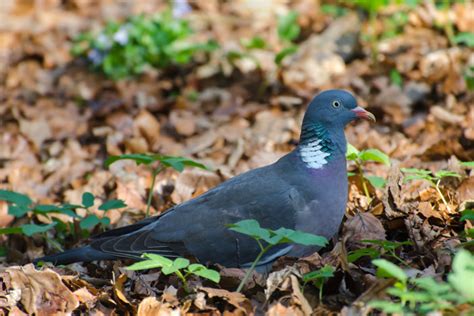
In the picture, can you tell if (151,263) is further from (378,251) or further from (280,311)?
(378,251)

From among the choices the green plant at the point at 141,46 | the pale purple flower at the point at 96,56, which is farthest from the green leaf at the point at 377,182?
the pale purple flower at the point at 96,56

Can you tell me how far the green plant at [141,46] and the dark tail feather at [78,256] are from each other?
147 inches

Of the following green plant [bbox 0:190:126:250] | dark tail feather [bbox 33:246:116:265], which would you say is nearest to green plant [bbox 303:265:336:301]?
dark tail feather [bbox 33:246:116:265]

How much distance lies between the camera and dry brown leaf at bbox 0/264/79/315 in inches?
153

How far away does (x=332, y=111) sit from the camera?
14.8 ft

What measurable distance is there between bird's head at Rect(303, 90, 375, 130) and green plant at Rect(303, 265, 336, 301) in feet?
3.90

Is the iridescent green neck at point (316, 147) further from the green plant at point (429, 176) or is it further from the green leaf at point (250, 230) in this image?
the green leaf at point (250, 230)

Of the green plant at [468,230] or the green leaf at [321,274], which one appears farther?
the green plant at [468,230]

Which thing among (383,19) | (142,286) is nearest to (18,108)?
(383,19)

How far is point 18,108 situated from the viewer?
7.88m

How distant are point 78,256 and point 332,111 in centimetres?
167

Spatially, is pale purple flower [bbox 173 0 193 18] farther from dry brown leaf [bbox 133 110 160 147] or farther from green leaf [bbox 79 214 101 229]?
green leaf [bbox 79 214 101 229]

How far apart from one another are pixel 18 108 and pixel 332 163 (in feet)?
14.6

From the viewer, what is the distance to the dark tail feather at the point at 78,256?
4.49 metres
